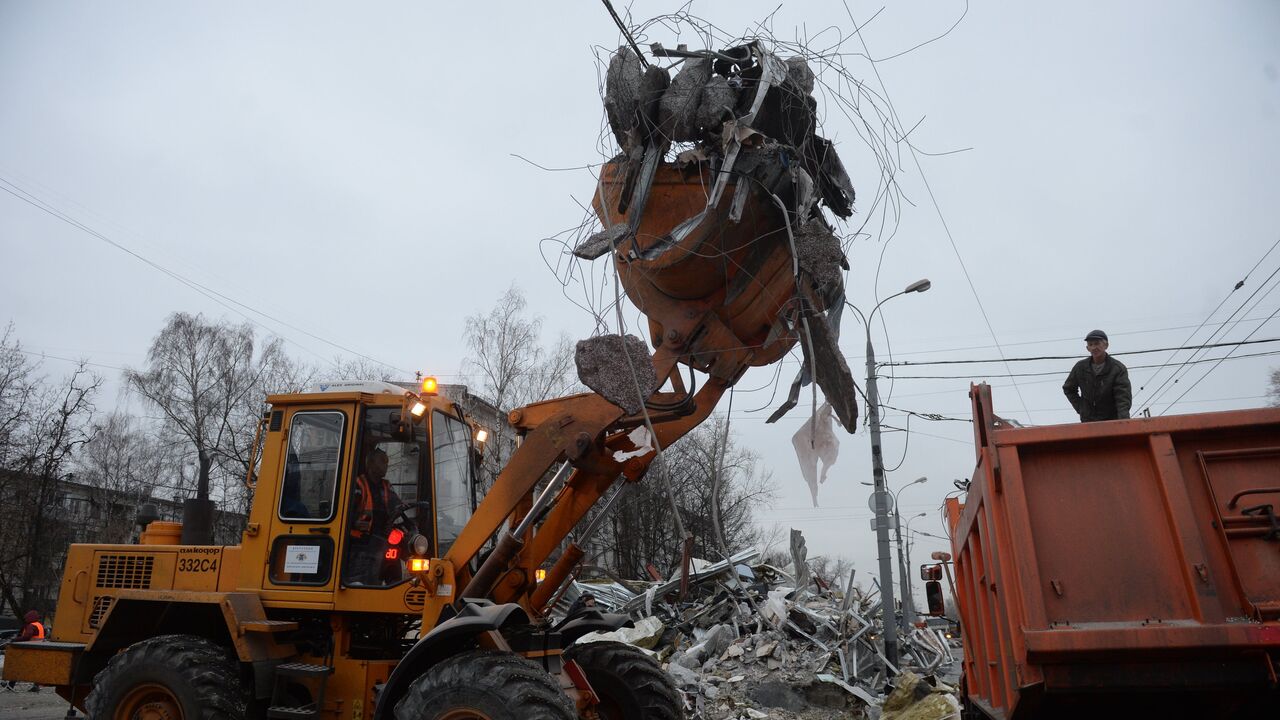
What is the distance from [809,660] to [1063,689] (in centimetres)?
1020

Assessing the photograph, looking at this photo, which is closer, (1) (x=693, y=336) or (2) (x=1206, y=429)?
(2) (x=1206, y=429)

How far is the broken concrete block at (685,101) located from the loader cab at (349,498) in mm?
2916

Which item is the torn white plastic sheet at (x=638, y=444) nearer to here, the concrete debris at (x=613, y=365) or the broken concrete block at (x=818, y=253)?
the concrete debris at (x=613, y=365)

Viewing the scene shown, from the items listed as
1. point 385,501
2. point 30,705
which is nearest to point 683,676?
point 385,501

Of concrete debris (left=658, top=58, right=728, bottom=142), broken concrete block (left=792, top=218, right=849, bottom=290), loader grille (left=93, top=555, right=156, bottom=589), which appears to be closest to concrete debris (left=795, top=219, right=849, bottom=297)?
broken concrete block (left=792, top=218, right=849, bottom=290)

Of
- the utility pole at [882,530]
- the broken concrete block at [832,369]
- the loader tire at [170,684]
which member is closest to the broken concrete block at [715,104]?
the broken concrete block at [832,369]

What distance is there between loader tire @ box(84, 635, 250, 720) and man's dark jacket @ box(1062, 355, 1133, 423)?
6.50m

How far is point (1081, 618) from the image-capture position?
11.2ft

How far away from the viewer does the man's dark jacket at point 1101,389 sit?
18.3 ft

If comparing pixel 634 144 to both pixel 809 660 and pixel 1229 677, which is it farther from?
pixel 809 660

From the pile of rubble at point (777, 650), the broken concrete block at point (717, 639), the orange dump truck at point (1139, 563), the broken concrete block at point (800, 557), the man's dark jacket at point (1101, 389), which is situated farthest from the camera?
the broken concrete block at point (800, 557)

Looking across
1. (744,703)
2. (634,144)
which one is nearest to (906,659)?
(744,703)

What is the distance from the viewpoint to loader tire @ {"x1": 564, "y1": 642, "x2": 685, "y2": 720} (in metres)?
6.18

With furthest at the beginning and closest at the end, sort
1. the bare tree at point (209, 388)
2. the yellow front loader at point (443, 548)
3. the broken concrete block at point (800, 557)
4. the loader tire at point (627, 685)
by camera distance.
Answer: the bare tree at point (209, 388) < the broken concrete block at point (800, 557) < the loader tire at point (627, 685) < the yellow front loader at point (443, 548)
